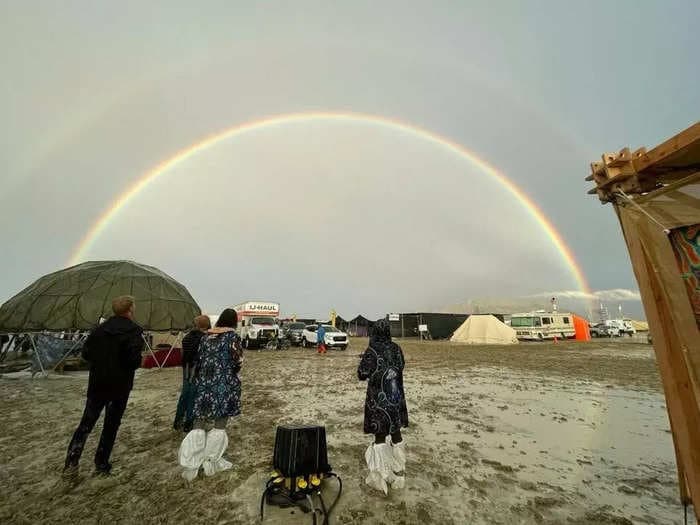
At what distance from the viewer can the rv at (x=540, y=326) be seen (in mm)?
39344

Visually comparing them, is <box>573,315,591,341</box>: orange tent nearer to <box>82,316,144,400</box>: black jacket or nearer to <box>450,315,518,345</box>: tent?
<box>450,315,518,345</box>: tent

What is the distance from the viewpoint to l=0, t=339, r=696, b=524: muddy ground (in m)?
3.34

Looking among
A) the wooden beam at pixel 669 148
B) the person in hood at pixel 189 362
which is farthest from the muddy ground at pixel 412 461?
the wooden beam at pixel 669 148

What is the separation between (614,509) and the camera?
3.44 metres

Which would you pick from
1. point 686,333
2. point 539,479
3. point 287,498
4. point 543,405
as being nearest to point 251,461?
point 287,498

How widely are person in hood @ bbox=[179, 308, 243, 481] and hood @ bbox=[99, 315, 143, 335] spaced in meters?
1.03

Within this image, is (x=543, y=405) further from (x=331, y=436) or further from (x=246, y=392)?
(x=246, y=392)

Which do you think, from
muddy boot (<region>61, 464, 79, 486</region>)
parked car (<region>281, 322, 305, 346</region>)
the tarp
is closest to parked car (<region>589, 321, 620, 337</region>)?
parked car (<region>281, 322, 305, 346</region>)

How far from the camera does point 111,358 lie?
13.4 ft

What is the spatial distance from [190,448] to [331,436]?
2520mm

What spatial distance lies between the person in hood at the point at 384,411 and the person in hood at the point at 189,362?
2940mm

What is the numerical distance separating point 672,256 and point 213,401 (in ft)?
16.1

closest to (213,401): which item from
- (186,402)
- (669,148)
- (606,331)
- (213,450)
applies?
(213,450)

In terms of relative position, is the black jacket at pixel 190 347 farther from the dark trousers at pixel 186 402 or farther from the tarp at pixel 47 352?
the tarp at pixel 47 352
